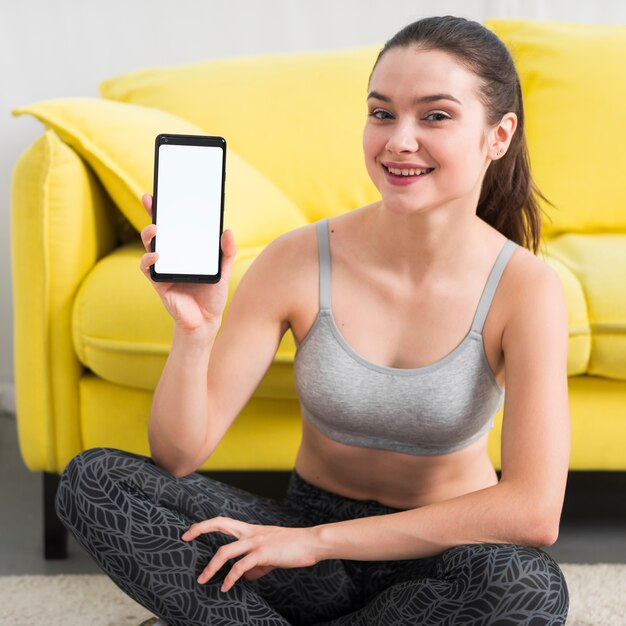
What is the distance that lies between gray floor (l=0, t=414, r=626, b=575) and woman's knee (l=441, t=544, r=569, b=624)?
2.08 feet

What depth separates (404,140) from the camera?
3.59ft

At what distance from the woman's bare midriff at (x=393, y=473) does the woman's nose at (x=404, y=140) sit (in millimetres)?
392

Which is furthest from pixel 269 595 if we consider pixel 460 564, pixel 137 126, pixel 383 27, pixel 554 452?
pixel 383 27

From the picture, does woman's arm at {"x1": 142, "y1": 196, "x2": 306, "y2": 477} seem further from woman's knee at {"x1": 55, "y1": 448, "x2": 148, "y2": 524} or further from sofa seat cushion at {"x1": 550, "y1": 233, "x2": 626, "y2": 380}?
sofa seat cushion at {"x1": 550, "y1": 233, "x2": 626, "y2": 380}

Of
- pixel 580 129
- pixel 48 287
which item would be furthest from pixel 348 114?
pixel 48 287

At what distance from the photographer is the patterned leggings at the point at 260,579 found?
1009 mm

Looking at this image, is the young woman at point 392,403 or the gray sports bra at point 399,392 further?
the gray sports bra at point 399,392

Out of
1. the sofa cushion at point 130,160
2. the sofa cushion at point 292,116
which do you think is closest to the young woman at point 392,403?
the sofa cushion at point 130,160

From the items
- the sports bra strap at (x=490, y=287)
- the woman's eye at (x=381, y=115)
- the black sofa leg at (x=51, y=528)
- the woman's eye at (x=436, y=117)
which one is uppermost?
the woman's eye at (x=436, y=117)

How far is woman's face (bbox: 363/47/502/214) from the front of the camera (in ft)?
3.65

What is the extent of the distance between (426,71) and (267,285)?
334mm

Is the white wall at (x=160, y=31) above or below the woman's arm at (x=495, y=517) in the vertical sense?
above

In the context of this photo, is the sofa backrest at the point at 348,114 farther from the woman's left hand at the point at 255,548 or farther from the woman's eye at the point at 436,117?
the woman's left hand at the point at 255,548

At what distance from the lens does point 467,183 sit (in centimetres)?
115
